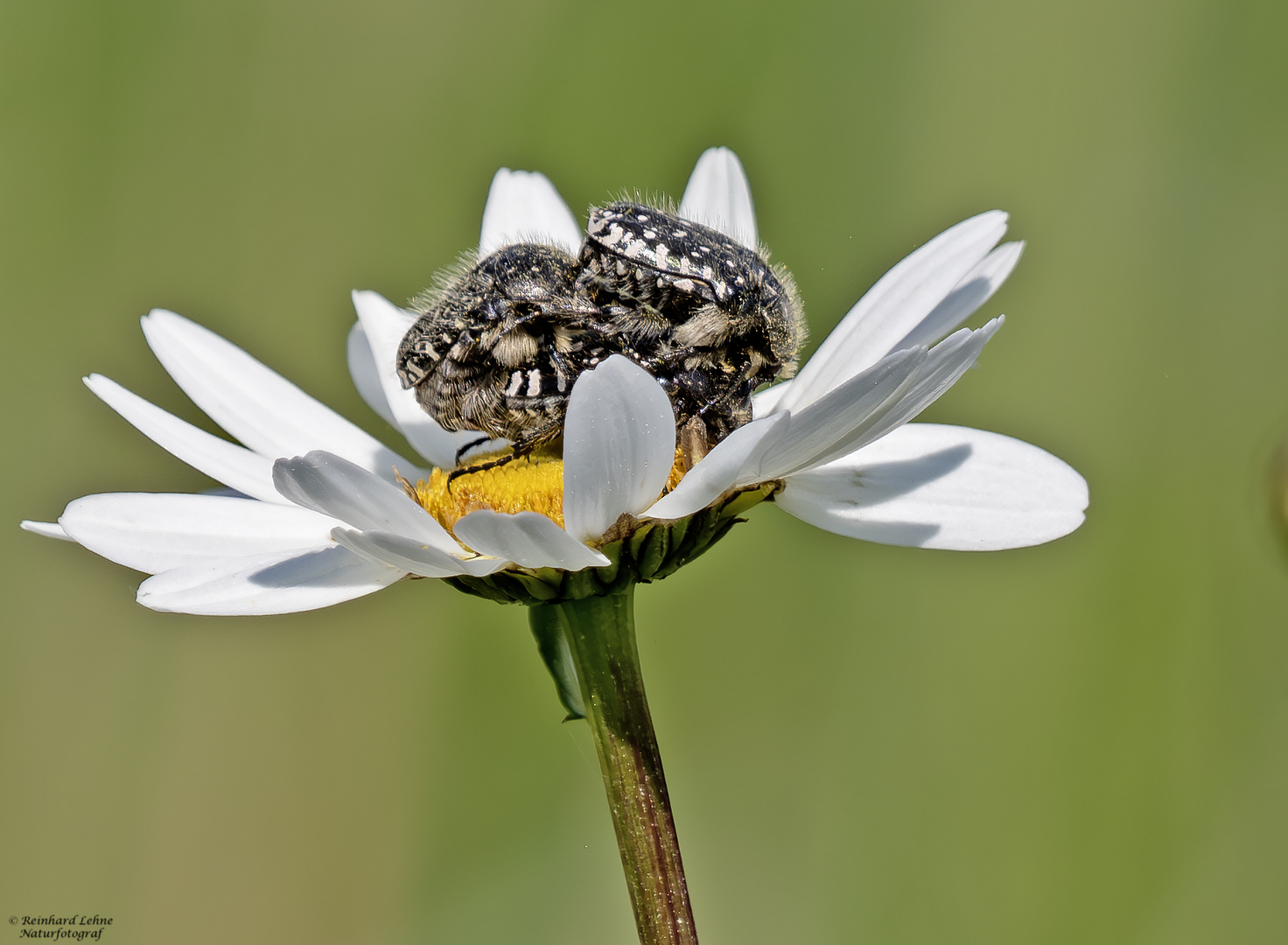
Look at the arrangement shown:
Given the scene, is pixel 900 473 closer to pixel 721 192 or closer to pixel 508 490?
pixel 508 490

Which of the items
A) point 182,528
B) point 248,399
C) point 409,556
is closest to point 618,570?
point 409,556

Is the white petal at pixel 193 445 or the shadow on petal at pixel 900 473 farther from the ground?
the white petal at pixel 193 445

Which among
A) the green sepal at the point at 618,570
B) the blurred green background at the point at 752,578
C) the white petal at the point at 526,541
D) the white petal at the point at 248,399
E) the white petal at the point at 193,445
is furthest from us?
the blurred green background at the point at 752,578

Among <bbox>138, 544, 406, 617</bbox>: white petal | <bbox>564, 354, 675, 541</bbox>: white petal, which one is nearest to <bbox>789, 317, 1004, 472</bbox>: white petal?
<bbox>564, 354, 675, 541</bbox>: white petal

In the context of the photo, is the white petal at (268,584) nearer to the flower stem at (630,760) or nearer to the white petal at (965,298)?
the flower stem at (630,760)

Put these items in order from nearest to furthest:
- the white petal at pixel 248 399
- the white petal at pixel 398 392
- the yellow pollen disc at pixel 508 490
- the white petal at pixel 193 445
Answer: the yellow pollen disc at pixel 508 490 → the white petal at pixel 193 445 → the white petal at pixel 248 399 → the white petal at pixel 398 392

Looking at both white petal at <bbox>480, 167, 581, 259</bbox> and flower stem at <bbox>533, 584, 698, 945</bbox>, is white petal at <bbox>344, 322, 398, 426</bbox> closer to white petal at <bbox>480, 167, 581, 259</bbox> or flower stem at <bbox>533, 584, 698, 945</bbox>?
white petal at <bbox>480, 167, 581, 259</bbox>

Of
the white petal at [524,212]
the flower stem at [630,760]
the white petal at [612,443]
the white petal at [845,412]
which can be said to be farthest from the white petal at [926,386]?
the white petal at [524,212]

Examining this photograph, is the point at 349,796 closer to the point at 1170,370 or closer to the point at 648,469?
the point at 648,469
